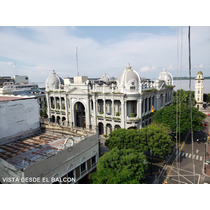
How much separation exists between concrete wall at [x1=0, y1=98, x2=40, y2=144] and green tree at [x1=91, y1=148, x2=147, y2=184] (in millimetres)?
12218

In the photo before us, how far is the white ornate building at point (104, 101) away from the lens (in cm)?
4184

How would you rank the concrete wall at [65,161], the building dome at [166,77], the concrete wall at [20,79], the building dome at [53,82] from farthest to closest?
the concrete wall at [20,79], the building dome at [166,77], the building dome at [53,82], the concrete wall at [65,161]

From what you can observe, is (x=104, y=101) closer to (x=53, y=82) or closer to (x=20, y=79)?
(x=53, y=82)

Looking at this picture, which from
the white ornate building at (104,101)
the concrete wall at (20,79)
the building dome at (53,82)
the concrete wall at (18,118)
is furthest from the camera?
the concrete wall at (20,79)

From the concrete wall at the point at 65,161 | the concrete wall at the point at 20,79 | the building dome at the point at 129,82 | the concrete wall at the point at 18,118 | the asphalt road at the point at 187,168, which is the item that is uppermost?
the concrete wall at the point at 20,79

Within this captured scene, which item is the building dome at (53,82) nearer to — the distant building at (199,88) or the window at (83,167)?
the window at (83,167)

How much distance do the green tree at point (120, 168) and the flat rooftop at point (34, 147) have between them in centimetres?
436

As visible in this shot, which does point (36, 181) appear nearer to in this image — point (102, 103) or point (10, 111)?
point (10, 111)

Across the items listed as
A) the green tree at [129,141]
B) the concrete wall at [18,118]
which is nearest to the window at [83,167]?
the green tree at [129,141]

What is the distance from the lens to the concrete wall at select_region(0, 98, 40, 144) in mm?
21703

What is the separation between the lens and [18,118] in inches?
920

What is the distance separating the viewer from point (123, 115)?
138ft

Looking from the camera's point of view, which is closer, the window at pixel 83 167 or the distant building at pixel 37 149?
the distant building at pixel 37 149

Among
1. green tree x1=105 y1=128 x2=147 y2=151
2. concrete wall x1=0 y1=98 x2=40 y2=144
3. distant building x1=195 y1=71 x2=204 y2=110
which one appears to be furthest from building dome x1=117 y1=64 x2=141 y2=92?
distant building x1=195 y1=71 x2=204 y2=110
